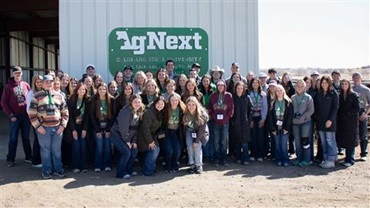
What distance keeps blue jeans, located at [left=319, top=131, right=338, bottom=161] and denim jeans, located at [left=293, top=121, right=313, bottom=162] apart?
272mm

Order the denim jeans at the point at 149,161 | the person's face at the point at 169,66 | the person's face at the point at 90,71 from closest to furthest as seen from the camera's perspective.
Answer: the denim jeans at the point at 149,161
the person's face at the point at 90,71
the person's face at the point at 169,66

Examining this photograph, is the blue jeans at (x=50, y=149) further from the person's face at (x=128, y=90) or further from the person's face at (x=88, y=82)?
the person's face at (x=128, y=90)

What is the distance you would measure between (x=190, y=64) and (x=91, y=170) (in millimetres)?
3099

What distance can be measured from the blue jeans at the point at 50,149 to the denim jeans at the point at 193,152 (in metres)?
1.98

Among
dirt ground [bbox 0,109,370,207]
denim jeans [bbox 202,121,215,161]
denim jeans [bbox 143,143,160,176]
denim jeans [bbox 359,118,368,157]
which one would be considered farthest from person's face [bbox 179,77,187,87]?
denim jeans [bbox 359,118,368,157]

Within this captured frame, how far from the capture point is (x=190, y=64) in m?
8.21

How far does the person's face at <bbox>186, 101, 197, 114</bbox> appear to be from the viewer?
6.17 m

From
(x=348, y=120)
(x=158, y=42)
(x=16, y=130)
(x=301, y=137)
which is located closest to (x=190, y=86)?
(x=158, y=42)

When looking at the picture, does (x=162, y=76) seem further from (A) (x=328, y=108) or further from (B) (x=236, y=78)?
(A) (x=328, y=108)

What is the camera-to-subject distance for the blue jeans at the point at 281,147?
6.70 metres

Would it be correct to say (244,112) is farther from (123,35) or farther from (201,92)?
(123,35)

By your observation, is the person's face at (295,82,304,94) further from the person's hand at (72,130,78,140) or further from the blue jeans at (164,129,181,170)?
the person's hand at (72,130,78,140)

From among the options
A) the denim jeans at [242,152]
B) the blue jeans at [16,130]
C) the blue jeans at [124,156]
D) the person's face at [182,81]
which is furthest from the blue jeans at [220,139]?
the blue jeans at [16,130]

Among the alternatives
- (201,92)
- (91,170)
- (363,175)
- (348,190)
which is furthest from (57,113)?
(363,175)
